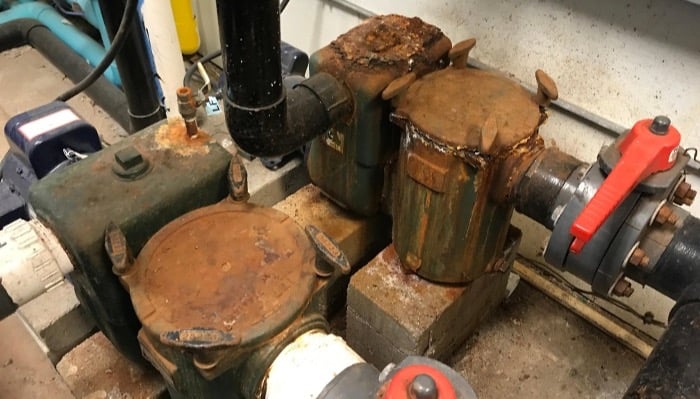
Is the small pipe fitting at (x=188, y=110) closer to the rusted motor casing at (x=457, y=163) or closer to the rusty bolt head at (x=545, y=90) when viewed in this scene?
the rusted motor casing at (x=457, y=163)

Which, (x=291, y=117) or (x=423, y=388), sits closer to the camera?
(x=423, y=388)

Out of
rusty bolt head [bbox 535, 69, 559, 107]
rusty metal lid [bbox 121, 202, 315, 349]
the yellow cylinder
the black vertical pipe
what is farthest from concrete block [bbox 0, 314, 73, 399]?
the yellow cylinder

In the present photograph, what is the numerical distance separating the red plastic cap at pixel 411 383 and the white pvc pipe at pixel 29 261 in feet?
1.42

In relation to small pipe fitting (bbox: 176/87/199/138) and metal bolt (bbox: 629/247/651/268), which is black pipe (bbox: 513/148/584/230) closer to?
metal bolt (bbox: 629/247/651/268)

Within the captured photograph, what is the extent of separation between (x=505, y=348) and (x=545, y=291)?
17cm

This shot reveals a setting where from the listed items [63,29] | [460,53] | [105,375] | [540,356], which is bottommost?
[540,356]

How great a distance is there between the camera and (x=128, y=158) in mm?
790

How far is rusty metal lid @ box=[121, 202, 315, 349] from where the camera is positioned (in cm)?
66

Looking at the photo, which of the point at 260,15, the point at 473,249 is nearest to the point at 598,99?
the point at 473,249

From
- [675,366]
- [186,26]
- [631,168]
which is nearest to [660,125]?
[631,168]

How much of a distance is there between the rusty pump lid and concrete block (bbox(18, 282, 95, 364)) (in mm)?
631

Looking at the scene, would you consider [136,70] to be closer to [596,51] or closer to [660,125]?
[596,51]

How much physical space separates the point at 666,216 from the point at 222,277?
0.57 meters

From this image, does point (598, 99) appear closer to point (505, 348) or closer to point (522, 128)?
point (522, 128)
